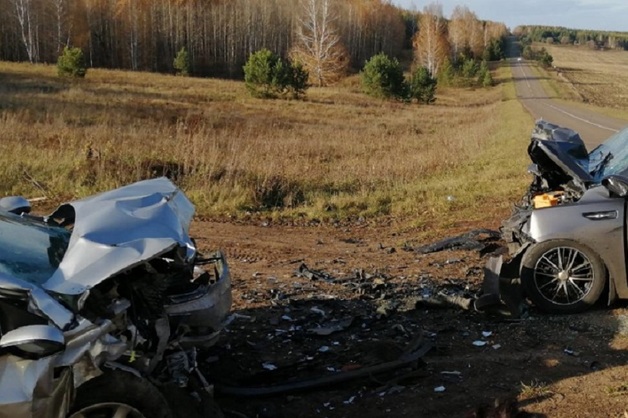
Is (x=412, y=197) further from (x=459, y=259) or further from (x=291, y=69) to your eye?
(x=291, y=69)

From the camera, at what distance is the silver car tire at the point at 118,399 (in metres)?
3.05

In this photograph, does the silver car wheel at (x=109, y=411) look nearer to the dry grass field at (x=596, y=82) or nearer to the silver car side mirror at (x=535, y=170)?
the silver car side mirror at (x=535, y=170)

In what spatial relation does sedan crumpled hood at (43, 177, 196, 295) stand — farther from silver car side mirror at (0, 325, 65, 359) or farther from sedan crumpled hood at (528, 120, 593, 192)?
sedan crumpled hood at (528, 120, 593, 192)

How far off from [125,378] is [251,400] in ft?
4.41

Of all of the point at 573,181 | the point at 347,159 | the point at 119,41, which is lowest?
the point at 347,159

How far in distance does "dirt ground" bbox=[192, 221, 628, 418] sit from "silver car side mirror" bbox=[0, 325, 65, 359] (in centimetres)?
159

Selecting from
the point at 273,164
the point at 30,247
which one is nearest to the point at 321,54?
the point at 273,164

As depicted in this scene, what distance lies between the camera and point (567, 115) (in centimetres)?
3391

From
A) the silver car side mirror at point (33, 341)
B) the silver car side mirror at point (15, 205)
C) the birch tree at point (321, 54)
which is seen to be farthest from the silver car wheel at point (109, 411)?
the birch tree at point (321, 54)

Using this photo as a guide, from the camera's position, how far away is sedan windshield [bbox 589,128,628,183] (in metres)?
6.05

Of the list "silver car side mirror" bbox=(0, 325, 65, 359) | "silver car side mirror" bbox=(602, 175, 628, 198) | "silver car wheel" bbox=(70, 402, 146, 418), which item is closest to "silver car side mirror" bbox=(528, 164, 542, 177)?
"silver car side mirror" bbox=(602, 175, 628, 198)

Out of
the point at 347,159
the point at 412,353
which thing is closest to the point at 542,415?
Answer: the point at 412,353

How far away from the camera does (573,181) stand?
241 inches

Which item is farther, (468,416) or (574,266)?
(574,266)
